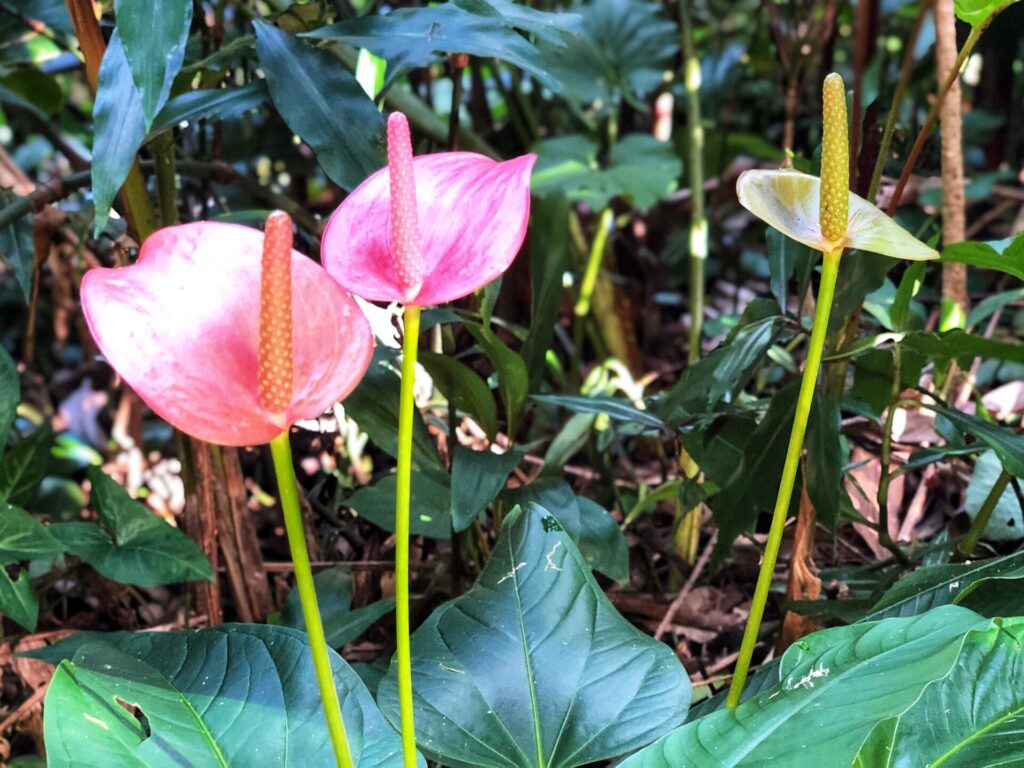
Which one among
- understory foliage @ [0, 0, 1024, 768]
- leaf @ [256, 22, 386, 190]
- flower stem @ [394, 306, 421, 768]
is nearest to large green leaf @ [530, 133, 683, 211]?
understory foliage @ [0, 0, 1024, 768]

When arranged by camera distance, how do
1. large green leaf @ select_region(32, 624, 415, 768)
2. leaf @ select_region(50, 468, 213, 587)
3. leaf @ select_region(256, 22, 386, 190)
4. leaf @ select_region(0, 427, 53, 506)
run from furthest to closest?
leaf @ select_region(0, 427, 53, 506), leaf @ select_region(50, 468, 213, 587), leaf @ select_region(256, 22, 386, 190), large green leaf @ select_region(32, 624, 415, 768)

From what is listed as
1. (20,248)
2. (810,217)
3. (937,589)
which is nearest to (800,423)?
(810,217)

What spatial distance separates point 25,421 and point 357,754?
1.11 m

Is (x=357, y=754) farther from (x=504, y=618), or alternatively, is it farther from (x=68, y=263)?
(x=68, y=263)

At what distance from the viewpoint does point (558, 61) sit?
1.29 meters

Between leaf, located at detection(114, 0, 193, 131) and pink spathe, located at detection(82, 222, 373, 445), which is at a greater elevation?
leaf, located at detection(114, 0, 193, 131)

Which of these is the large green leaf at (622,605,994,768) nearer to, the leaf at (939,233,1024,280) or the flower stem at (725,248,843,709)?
the flower stem at (725,248,843,709)

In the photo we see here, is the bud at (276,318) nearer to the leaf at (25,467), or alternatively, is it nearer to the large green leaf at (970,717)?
the large green leaf at (970,717)

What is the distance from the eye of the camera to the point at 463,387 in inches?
27.5

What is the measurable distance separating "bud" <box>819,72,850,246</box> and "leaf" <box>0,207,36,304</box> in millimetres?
551

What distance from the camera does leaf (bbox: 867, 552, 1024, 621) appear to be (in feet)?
1.78

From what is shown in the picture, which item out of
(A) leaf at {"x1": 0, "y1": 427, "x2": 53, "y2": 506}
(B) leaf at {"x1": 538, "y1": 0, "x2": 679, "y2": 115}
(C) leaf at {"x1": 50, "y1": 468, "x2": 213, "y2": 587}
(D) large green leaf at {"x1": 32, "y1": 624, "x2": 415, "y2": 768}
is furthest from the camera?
(B) leaf at {"x1": 538, "y1": 0, "x2": 679, "y2": 115}

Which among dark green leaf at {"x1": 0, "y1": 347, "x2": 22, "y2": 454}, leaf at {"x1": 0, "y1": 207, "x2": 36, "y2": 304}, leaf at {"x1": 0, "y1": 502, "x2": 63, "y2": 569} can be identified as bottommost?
leaf at {"x1": 0, "y1": 502, "x2": 63, "y2": 569}

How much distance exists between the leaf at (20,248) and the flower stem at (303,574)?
1.46 ft
